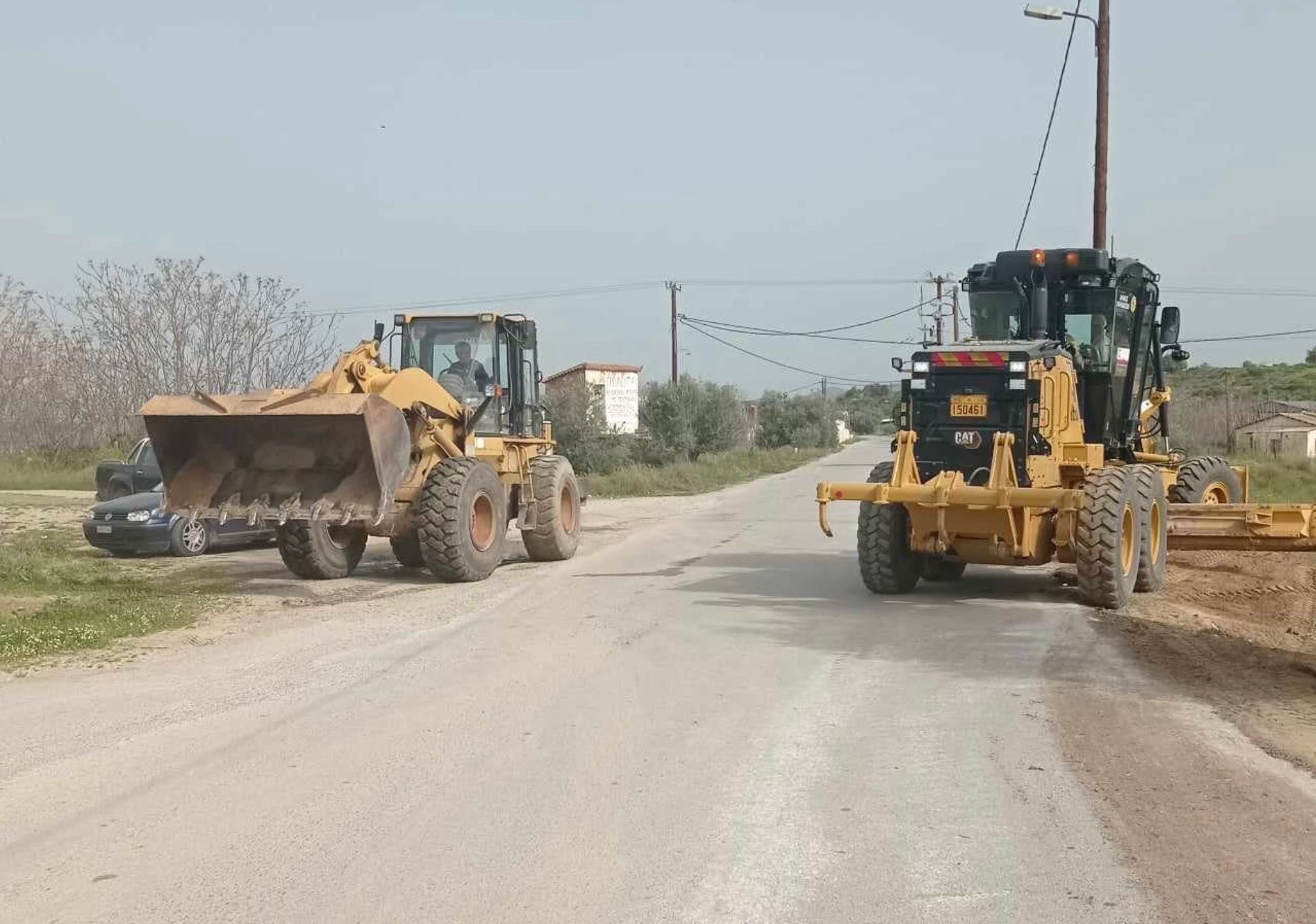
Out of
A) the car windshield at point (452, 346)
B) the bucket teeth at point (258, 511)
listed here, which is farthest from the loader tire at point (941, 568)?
the bucket teeth at point (258, 511)

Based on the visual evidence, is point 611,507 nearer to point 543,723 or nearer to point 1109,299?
point 1109,299

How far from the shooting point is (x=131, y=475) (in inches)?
811

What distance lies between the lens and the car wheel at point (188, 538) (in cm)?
1725

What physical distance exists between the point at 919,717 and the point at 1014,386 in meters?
5.44

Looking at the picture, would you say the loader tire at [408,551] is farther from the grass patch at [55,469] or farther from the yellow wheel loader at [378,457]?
the grass patch at [55,469]

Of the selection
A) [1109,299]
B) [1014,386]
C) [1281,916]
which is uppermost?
→ [1109,299]

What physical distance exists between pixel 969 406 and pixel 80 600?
29.6ft

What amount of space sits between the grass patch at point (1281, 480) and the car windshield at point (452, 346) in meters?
14.1

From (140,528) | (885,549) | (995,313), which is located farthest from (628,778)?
(140,528)

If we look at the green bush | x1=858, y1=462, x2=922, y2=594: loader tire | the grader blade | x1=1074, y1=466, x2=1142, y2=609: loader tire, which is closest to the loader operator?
x1=858, y1=462, x2=922, y2=594: loader tire

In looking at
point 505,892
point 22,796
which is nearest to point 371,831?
point 505,892

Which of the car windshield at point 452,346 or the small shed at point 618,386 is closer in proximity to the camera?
the car windshield at point 452,346

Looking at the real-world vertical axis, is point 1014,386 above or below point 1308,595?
above

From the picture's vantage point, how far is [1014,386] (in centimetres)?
1186
